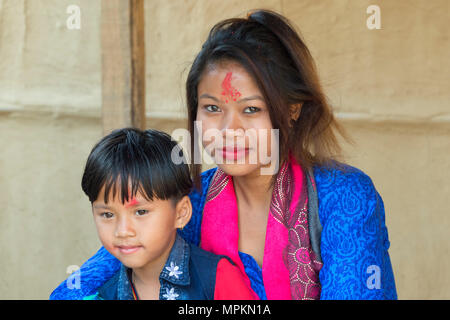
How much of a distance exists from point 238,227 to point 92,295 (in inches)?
22.6

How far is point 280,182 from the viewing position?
2174 mm

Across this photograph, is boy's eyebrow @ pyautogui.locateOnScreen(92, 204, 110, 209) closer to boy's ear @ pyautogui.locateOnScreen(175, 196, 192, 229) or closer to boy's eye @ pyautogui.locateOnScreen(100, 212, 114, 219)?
boy's eye @ pyautogui.locateOnScreen(100, 212, 114, 219)

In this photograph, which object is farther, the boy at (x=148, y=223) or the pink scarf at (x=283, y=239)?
the pink scarf at (x=283, y=239)

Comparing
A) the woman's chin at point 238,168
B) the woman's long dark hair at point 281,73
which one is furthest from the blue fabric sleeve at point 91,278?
the woman's long dark hair at point 281,73

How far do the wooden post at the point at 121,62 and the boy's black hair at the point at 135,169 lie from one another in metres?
0.63

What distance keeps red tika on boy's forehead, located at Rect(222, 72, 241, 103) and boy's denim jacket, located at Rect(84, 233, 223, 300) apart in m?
0.49

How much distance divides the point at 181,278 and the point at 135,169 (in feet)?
1.22

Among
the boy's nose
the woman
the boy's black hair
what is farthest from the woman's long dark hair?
the boy's nose

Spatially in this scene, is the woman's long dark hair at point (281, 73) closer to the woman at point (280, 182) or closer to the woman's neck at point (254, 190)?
the woman at point (280, 182)

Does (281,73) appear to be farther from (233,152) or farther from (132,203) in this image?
(132,203)

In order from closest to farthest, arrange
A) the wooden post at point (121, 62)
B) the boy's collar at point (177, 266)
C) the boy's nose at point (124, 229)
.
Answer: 1. the boy's nose at point (124, 229)
2. the boy's collar at point (177, 266)
3. the wooden post at point (121, 62)

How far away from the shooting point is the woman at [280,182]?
198 centimetres

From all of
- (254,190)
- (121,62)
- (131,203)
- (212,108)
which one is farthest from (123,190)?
(121,62)
